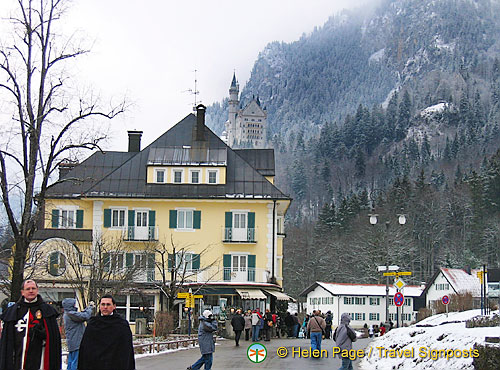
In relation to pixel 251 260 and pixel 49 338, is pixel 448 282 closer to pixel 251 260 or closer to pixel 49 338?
pixel 251 260

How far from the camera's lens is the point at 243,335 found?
132 feet

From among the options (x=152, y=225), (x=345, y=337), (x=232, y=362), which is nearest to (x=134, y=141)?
(x=152, y=225)

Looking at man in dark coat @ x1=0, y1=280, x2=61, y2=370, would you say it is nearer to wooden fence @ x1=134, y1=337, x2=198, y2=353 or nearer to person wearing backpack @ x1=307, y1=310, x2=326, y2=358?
person wearing backpack @ x1=307, y1=310, x2=326, y2=358

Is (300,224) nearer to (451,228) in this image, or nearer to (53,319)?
(451,228)

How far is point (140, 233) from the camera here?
4975cm

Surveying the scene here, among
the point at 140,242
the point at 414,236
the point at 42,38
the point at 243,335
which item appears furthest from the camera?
the point at 414,236

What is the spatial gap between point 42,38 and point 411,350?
1331 centimetres

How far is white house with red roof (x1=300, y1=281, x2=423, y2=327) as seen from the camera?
87250 millimetres

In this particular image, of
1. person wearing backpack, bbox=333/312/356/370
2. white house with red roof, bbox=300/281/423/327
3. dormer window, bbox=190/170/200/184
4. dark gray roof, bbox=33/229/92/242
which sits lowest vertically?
white house with red roof, bbox=300/281/423/327

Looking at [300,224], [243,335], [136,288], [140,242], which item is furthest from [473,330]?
[300,224]

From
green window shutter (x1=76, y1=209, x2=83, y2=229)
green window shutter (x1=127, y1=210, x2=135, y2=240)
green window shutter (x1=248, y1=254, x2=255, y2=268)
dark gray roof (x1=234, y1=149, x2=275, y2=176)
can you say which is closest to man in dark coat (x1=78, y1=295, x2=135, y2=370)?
green window shutter (x1=248, y1=254, x2=255, y2=268)

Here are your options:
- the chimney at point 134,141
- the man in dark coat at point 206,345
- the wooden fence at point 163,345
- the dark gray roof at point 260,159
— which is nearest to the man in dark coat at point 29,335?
the man in dark coat at point 206,345

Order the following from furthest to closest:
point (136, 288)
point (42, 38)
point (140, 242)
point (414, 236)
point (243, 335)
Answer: point (414, 236) < point (140, 242) < point (136, 288) < point (243, 335) < point (42, 38)

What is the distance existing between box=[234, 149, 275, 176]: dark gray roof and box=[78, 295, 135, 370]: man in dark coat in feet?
149
